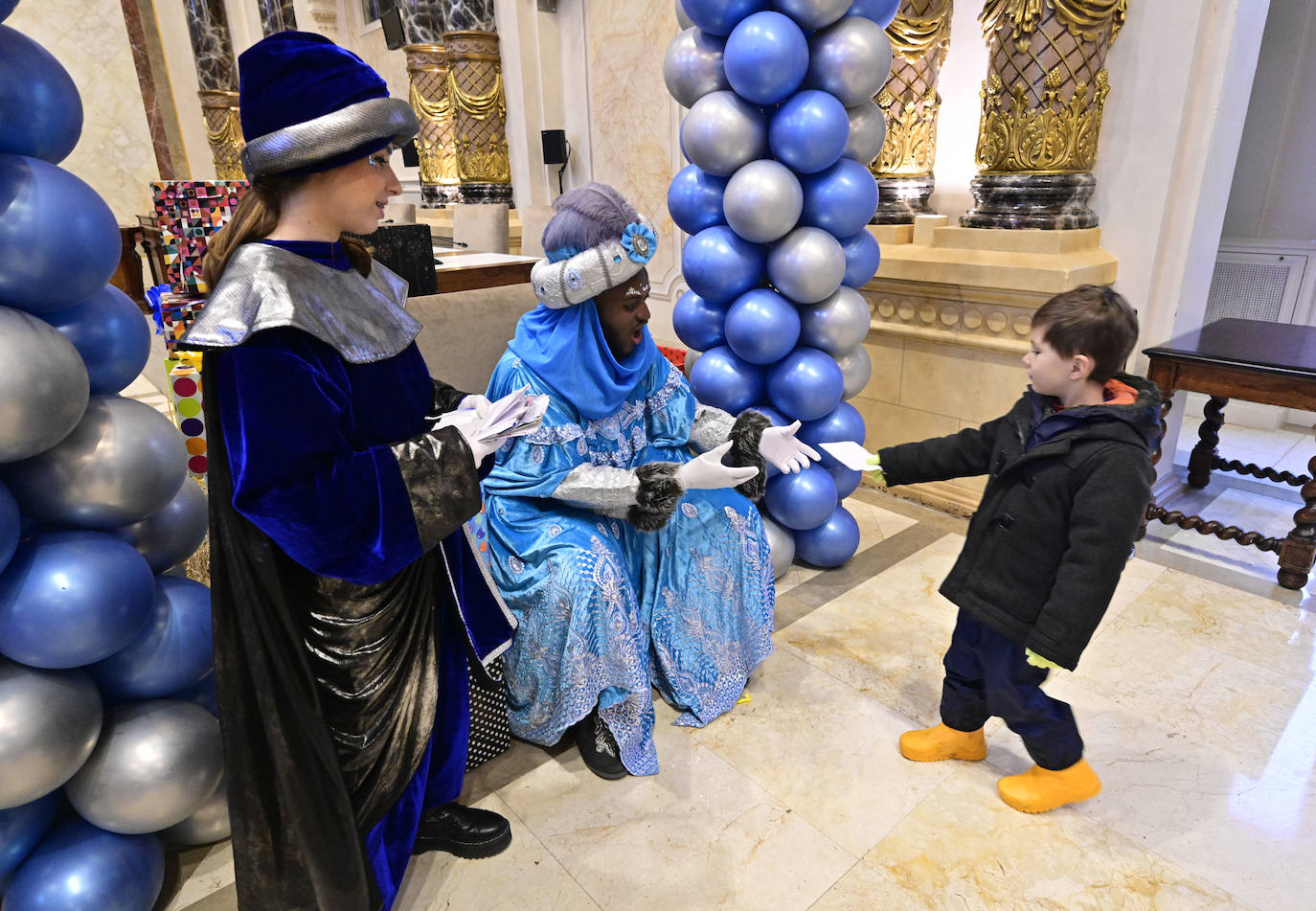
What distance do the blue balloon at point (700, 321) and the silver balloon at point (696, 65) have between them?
699 millimetres

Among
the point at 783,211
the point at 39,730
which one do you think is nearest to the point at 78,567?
the point at 39,730

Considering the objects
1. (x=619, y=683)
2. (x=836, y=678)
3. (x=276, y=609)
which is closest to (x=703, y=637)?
(x=619, y=683)

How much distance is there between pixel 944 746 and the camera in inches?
78.3

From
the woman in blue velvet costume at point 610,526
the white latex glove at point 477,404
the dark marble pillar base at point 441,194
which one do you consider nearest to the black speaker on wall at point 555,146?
the dark marble pillar base at point 441,194

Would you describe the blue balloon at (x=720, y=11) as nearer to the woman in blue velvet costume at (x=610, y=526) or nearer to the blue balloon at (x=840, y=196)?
the blue balloon at (x=840, y=196)

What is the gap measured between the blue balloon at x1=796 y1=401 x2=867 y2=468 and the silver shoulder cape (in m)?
1.71

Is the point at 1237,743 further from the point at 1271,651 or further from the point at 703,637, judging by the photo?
the point at 703,637

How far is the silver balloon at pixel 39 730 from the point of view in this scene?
1262mm

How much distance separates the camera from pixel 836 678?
236 cm

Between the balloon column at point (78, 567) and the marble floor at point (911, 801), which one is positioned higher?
the balloon column at point (78, 567)

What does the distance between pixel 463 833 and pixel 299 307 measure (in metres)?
1.24

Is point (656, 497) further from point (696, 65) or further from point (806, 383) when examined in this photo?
point (696, 65)

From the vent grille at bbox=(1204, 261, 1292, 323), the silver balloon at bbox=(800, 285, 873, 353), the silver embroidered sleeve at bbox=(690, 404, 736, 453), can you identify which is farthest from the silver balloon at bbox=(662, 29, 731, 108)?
the vent grille at bbox=(1204, 261, 1292, 323)

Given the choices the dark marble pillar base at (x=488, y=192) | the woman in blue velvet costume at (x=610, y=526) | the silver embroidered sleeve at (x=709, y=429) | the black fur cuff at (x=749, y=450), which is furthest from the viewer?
the dark marble pillar base at (x=488, y=192)
